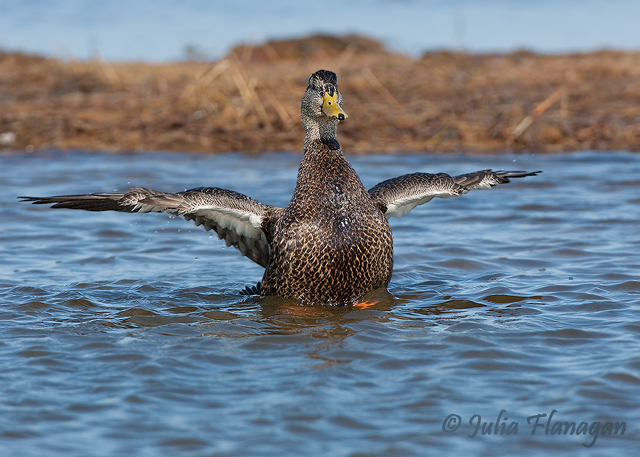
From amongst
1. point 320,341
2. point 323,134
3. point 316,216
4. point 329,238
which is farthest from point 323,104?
point 320,341

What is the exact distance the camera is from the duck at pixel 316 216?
591 cm

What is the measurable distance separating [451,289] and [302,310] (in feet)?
4.84

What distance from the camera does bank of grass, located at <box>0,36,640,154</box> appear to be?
1337 cm

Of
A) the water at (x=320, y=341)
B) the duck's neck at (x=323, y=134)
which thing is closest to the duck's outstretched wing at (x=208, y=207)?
the water at (x=320, y=341)

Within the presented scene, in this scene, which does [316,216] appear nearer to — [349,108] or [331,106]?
[331,106]

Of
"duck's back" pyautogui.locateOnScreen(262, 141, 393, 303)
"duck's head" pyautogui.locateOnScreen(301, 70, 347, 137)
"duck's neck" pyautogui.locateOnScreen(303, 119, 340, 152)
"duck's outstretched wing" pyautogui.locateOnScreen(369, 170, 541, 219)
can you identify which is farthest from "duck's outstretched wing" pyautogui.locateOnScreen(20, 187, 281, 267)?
"duck's outstretched wing" pyautogui.locateOnScreen(369, 170, 541, 219)

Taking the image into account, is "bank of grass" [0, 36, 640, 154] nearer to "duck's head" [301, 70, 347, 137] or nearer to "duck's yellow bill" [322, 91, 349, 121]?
"duck's head" [301, 70, 347, 137]

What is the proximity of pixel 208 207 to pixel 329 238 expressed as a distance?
36.6 inches

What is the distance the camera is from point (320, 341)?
5.39 m

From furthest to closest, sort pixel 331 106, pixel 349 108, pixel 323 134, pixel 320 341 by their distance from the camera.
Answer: pixel 349 108
pixel 323 134
pixel 331 106
pixel 320 341

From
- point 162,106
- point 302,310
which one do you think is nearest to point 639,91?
point 162,106

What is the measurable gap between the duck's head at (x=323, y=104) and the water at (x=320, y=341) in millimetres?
1387

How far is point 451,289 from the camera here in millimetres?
6895

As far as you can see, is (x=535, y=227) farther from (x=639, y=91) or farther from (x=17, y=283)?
(x=639, y=91)
